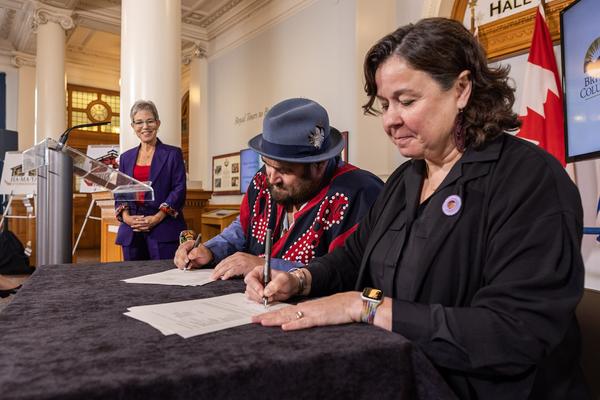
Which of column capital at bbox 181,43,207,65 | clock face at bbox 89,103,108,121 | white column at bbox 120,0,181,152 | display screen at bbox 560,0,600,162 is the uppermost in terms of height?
column capital at bbox 181,43,207,65

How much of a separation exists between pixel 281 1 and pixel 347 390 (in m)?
7.22

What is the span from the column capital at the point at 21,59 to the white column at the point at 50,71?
2276 mm

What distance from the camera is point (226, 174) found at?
28.4ft

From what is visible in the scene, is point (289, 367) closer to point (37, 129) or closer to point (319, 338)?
point (319, 338)

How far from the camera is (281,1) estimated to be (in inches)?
283

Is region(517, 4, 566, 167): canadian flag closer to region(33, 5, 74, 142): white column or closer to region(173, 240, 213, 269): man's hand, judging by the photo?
region(173, 240, 213, 269): man's hand

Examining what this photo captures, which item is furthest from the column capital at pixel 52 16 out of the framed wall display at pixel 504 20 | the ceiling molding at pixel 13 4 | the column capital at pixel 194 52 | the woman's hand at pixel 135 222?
the framed wall display at pixel 504 20

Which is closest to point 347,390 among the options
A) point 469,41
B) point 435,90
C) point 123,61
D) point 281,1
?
point 435,90

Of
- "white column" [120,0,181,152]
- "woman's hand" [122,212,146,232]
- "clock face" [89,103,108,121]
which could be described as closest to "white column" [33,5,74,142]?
"clock face" [89,103,108,121]

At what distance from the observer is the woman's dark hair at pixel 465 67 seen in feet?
3.91

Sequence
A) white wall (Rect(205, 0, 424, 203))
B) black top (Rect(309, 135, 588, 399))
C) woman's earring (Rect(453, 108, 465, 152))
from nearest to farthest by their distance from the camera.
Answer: black top (Rect(309, 135, 588, 399)), woman's earring (Rect(453, 108, 465, 152)), white wall (Rect(205, 0, 424, 203))

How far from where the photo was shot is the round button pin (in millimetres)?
1103

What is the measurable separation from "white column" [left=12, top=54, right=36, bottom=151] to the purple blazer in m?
8.26

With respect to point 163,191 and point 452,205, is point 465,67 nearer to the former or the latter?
point 452,205
